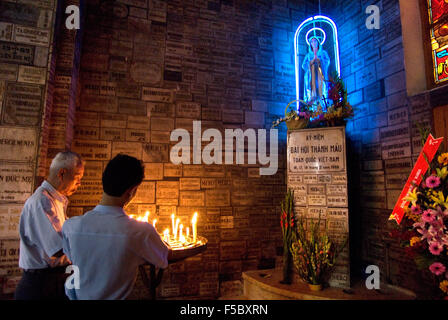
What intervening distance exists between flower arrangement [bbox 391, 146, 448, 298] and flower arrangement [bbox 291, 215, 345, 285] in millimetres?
1033

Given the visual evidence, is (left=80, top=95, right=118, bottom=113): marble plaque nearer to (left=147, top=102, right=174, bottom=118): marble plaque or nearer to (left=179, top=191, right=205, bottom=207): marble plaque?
(left=147, top=102, right=174, bottom=118): marble plaque

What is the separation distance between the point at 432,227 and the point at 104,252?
2605 millimetres

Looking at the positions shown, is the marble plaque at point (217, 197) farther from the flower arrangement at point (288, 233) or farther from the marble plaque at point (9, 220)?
the marble plaque at point (9, 220)

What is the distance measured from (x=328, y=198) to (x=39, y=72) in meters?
4.05

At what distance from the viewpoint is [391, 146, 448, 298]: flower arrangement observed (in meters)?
2.21

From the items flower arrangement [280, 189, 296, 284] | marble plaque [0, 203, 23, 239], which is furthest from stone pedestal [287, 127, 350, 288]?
marble plaque [0, 203, 23, 239]

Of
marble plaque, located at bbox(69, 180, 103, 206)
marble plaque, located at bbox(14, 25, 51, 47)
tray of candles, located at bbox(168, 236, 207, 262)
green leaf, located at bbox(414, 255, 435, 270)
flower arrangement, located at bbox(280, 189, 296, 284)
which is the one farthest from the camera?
marble plaque, located at bbox(69, 180, 103, 206)

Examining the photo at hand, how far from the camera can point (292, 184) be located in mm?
3912

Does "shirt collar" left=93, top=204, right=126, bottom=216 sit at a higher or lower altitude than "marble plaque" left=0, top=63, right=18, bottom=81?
lower

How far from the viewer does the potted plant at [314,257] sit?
3359 millimetres

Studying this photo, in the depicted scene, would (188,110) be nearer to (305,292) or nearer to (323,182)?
(323,182)

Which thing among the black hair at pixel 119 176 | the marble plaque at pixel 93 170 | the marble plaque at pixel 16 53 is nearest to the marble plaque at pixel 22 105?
the marble plaque at pixel 16 53

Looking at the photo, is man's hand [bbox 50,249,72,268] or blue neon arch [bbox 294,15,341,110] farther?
blue neon arch [bbox 294,15,341,110]

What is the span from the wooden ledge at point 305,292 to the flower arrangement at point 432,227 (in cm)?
97
